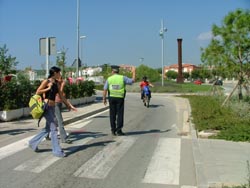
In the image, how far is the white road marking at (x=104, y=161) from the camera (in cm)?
695

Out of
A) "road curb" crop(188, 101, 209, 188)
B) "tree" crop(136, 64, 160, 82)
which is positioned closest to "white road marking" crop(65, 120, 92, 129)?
"road curb" crop(188, 101, 209, 188)

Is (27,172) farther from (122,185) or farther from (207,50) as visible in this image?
(207,50)

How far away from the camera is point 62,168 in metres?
7.25

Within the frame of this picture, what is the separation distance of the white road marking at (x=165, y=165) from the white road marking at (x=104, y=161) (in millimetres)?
688

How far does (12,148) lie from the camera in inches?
356

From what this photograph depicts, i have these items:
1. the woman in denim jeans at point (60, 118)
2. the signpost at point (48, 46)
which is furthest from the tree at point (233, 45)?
the woman in denim jeans at point (60, 118)

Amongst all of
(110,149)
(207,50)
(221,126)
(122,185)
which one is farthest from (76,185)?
(207,50)

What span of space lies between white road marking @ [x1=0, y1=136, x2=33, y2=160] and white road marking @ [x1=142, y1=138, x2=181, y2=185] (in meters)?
2.86

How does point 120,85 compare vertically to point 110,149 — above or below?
above

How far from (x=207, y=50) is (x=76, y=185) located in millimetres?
15759

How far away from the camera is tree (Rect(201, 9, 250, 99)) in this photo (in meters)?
19.2

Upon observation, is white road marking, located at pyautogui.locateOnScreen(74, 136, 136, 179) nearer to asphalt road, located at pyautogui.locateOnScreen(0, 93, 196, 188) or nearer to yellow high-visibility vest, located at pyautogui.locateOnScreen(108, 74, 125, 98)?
asphalt road, located at pyautogui.locateOnScreen(0, 93, 196, 188)

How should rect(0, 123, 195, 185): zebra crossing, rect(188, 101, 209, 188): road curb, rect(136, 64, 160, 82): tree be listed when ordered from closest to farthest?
rect(188, 101, 209, 188): road curb < rect(0, 123, 195, 185): zebra crossing < rect(136, 64, 160, 82): tree

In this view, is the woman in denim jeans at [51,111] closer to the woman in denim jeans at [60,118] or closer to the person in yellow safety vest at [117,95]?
the woman in denim jeans at [60,118]
